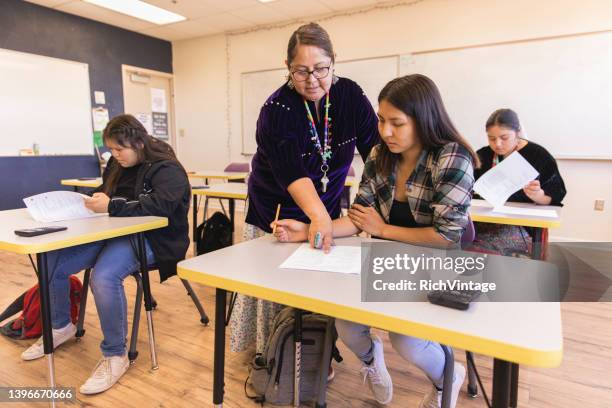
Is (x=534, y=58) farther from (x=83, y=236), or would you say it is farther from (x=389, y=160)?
(x=83, y=236)

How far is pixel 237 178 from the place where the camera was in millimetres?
3730

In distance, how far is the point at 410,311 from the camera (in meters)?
0.71

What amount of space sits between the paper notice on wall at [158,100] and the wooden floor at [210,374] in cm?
443

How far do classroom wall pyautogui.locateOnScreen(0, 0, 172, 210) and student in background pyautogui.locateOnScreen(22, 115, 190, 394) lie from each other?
132 inches

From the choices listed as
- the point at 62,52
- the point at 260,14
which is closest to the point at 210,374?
the point at 260,14

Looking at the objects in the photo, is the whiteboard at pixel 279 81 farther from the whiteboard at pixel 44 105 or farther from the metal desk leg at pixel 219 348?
the metal desk leg at pixel 219 348

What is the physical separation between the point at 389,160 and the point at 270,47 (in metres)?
4.41

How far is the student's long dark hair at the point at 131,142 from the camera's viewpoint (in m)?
1.73

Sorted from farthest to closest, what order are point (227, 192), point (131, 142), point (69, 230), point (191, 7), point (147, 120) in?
point (147, 120) < point (191, 7) < point (227, 192) < point (131, 142) < point (69, 230)

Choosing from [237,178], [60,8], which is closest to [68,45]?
[60,8]

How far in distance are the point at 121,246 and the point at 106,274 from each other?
14cm

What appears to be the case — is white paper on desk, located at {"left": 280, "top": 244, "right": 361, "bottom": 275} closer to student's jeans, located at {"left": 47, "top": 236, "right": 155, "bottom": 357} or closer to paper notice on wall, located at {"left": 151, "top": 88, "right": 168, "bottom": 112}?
student's jeans, located at {"left": 47, "top": 236, "right": 155, "bottom": 357}

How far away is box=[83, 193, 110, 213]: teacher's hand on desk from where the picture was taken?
166 cm

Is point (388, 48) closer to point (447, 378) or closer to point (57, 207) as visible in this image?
point (57, 207)
